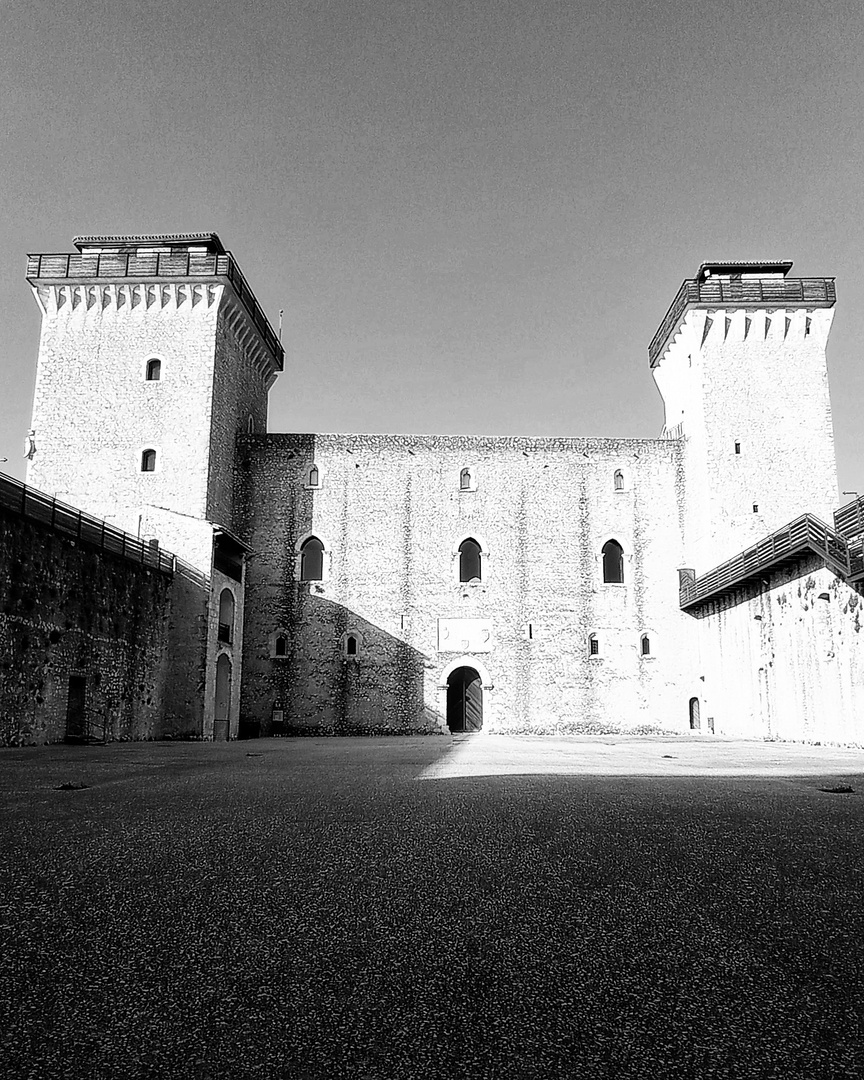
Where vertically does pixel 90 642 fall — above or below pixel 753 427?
below

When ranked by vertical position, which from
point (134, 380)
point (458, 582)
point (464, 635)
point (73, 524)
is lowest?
point (464, 635)

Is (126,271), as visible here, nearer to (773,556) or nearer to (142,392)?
(142,392)

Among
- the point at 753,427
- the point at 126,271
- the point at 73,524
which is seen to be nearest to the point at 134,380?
the point at 126,271

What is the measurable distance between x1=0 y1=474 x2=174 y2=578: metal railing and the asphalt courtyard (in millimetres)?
11232

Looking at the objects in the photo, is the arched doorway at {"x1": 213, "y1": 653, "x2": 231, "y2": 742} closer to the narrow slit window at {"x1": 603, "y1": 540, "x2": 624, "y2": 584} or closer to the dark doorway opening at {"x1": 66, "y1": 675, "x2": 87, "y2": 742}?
the dark doorway opening at {"x1": 66, "y1": 675, "x2": 87, "y2": 742}

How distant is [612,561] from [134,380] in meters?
16.2

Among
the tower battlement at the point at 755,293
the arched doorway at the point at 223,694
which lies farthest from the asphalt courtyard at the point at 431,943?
the tower battlement at the point at 755,293

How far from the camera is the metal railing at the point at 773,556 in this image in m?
17.5

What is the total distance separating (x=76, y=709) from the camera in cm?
1770

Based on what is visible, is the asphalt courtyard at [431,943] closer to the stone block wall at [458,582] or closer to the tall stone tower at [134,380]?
the tall stone tower at [134,380]

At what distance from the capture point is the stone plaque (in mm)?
27344

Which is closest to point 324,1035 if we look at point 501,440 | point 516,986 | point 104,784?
point 516,986

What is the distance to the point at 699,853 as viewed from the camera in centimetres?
462

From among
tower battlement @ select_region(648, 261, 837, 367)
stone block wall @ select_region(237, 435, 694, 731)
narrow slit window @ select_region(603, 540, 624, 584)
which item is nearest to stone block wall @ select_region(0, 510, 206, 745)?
stone block wall @ select_region(237, 435, 694, 731)
